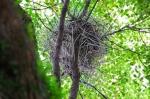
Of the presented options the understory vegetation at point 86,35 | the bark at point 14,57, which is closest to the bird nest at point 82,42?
the understory vegetation at point 86,35

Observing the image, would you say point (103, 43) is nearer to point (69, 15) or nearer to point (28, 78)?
point (69, 15)

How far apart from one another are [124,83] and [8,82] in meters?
6.46

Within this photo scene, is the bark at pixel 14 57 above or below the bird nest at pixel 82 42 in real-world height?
above

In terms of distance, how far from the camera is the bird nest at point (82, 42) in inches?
203

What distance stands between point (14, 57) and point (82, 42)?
4.08 meters

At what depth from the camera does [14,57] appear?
3.61 feet

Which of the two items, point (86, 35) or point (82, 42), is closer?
point (82, 42)

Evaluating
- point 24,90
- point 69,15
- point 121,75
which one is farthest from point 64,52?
point 24,90

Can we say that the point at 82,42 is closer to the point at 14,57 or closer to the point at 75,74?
the point at 75,74

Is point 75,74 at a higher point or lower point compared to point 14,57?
lower

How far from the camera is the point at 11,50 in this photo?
1.09 metres

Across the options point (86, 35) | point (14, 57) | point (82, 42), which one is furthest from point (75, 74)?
point (14, 57)

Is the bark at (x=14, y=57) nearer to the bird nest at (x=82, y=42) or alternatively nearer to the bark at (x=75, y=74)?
the bark at (x=75, y=74)

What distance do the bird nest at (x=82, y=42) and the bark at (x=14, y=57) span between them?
3883 millimetres
